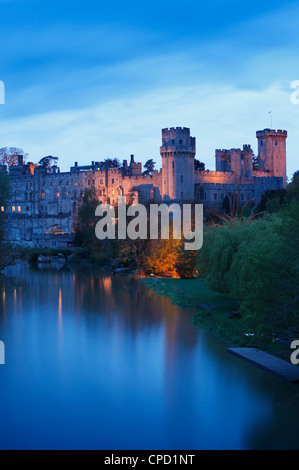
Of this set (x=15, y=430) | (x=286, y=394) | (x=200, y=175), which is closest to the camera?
(x=15, y=430)

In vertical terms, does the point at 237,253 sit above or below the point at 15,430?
above

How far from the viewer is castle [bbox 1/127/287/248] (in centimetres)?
5706

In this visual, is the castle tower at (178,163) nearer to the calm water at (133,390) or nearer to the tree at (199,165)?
the tree at (199,165)

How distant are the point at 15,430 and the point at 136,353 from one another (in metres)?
6.40

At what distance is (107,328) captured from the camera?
21484 millimetres

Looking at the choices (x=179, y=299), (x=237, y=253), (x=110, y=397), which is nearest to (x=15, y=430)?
(x=110, y=397)

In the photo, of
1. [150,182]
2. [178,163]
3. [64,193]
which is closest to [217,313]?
[178,163]
